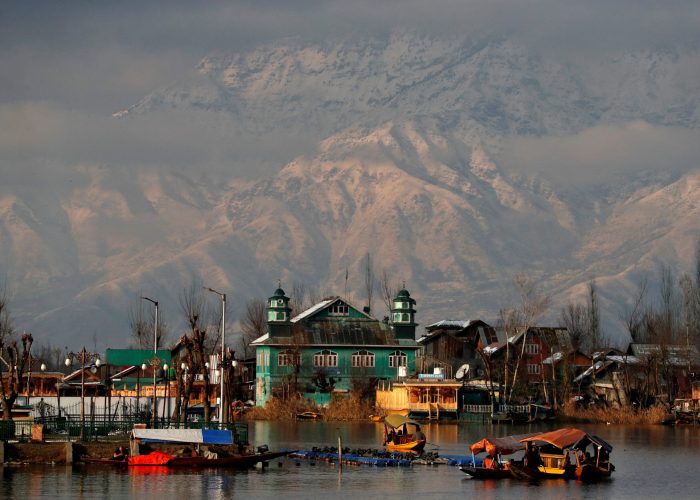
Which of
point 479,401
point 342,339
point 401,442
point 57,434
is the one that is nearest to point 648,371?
point 479,401

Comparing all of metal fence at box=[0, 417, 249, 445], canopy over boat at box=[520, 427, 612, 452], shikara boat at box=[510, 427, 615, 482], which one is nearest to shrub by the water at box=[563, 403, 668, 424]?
metal fence at box=[0, 417, 249, 445]

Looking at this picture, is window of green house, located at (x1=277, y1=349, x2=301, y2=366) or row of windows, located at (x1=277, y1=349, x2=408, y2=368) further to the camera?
row of windows, located at (x1=277, y1=349, x2=408, y2=368)

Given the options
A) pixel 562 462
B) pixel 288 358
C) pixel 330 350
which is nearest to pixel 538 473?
pixel 562 462

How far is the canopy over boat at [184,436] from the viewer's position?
70500 millimetres

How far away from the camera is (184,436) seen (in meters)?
70.9

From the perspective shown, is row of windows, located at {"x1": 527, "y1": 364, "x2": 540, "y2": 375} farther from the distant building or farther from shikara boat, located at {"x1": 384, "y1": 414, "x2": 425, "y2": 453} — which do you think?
shikara boat, located at {"x1": 384, "y1": 414, "x2": 425, "y2": 453}

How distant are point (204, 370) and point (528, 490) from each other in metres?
25.1

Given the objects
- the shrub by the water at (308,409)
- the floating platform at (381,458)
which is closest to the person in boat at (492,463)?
the floating platform at (381,458)

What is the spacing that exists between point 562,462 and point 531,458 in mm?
1482

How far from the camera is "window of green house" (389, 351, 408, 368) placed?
5241 inches

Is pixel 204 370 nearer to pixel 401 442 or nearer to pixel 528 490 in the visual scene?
pixel 401 442

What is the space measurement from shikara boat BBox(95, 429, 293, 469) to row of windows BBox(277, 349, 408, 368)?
58.7 meters

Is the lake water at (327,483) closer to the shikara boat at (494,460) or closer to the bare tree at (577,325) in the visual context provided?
the shikara boat at (494,460)

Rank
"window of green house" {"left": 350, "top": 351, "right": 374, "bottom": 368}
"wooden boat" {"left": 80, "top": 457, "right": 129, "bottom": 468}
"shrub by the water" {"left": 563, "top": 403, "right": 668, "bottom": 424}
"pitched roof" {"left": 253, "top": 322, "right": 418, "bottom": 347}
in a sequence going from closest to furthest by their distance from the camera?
1. "wooden boat" {"left": 80, "top": 457, "right": 129, "bottom": 468}
2. "shrub by the water" {"left": 563, "top": 403, "right": 668, "bottom": 424}
3. "pitched roof" {"left": 253, "top": 322, "right": 418, "bottom": 347}
4. "window of green house" {"left": 350, "top": 351, "right": 374, "bottom": 368}
